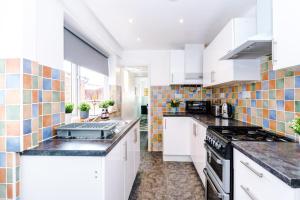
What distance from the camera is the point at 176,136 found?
337 centimetres

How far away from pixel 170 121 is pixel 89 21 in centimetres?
216

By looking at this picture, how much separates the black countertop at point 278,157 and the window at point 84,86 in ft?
7.39

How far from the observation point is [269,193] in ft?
2.94

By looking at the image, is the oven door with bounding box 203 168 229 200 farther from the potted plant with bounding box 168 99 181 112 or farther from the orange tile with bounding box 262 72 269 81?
the potted plant with bounding box 168 99 181 112

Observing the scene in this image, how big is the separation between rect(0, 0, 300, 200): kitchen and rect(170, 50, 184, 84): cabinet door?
38 cm

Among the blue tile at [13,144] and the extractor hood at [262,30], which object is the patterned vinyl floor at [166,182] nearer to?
the blue tile at [13,144]

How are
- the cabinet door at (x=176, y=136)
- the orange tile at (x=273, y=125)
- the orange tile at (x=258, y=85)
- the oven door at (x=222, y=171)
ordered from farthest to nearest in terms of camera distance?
1. the cabinet door at (x=176, y=136)
2. the orange tile at (x=258, y=85)
3. the orange tile at (x=273, y=125)
4. the oven door at (x=222, y=171)

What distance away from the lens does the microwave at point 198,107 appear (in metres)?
3.68

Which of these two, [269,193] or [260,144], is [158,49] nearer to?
[260,144]

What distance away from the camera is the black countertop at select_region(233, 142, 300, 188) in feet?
2.52

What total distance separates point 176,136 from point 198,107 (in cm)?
82

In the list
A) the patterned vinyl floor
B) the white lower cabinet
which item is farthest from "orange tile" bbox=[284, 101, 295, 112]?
the patterned vinyl floor

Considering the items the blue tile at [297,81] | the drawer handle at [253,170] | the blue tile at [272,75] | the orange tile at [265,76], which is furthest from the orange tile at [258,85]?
the drawer handle at [253,170]

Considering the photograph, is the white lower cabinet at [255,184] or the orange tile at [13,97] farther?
the orange tile at [13,97]
